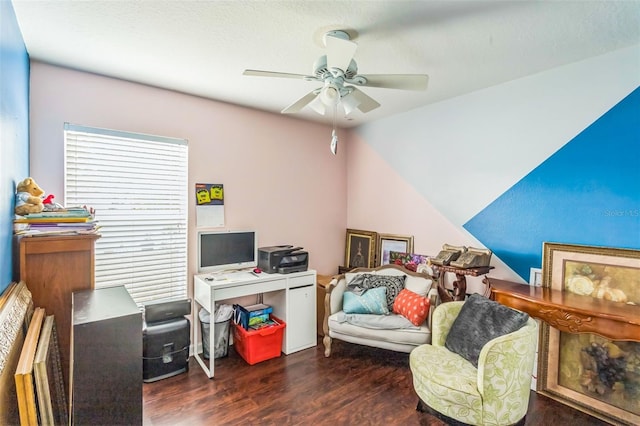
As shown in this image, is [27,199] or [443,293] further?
[443,293]

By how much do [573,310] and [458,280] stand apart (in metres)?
0.91

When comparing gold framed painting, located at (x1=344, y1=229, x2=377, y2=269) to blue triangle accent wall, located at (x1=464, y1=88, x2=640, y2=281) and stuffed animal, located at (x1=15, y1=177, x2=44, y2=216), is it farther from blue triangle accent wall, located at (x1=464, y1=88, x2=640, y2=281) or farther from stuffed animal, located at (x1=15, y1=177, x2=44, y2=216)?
stuffed animal, located at (x1=15, y1=177, x2=44, y2=216)

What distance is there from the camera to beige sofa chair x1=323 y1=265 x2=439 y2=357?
8.89 ft

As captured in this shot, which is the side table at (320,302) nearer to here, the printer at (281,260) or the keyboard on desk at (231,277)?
the printer at (281,260)

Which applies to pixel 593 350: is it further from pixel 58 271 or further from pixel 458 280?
pixel 58 271

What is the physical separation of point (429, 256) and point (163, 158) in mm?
2808

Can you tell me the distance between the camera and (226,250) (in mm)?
3211

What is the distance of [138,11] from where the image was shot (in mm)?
1735

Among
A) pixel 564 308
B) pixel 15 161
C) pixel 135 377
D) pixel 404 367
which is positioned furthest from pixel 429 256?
pixel 15 161

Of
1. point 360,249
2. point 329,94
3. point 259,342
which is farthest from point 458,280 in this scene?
point 329,94

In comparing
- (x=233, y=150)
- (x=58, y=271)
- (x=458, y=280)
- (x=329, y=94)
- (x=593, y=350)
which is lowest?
(x=593, y=350)

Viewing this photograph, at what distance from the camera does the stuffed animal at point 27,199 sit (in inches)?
67.4

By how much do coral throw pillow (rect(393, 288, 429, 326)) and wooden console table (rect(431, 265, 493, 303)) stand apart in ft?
0.84

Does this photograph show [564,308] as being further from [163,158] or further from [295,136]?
[163,158]
